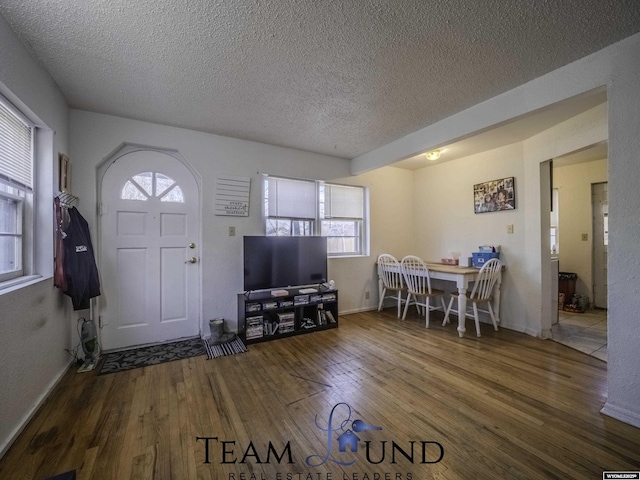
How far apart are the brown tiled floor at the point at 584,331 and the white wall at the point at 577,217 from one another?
68 centimetres

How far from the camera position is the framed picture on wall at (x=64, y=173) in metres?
2.19

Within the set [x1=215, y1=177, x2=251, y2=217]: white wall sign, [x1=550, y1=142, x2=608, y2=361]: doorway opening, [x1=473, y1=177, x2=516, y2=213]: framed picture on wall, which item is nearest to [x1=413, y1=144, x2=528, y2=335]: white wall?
[x1=473, y1=177, x2=516, y2=213]: framed picture on wall

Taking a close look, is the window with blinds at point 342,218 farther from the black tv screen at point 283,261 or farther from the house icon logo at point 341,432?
the house icon logo at point 341,432

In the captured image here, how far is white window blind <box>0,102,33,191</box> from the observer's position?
5.31 ft

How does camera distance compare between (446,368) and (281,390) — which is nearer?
(281,390)

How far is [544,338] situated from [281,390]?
3029mm

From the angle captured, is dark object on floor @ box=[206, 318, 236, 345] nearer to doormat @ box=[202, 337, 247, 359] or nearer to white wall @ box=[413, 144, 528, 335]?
doormat @ box=[202, 337, 247, 359]

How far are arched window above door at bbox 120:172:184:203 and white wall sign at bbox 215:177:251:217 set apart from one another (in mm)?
413

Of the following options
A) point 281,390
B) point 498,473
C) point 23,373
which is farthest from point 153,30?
point 498,473

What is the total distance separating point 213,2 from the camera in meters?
1.35

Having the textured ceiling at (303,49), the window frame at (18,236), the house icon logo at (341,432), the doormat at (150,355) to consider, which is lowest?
the house icon logo at (341,432)

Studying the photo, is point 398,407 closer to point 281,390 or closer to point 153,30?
point 281,390

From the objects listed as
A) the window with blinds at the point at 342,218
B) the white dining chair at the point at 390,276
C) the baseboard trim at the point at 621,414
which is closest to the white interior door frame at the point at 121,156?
the window with blinds at the point at 342,218

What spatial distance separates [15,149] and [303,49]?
2053mm
